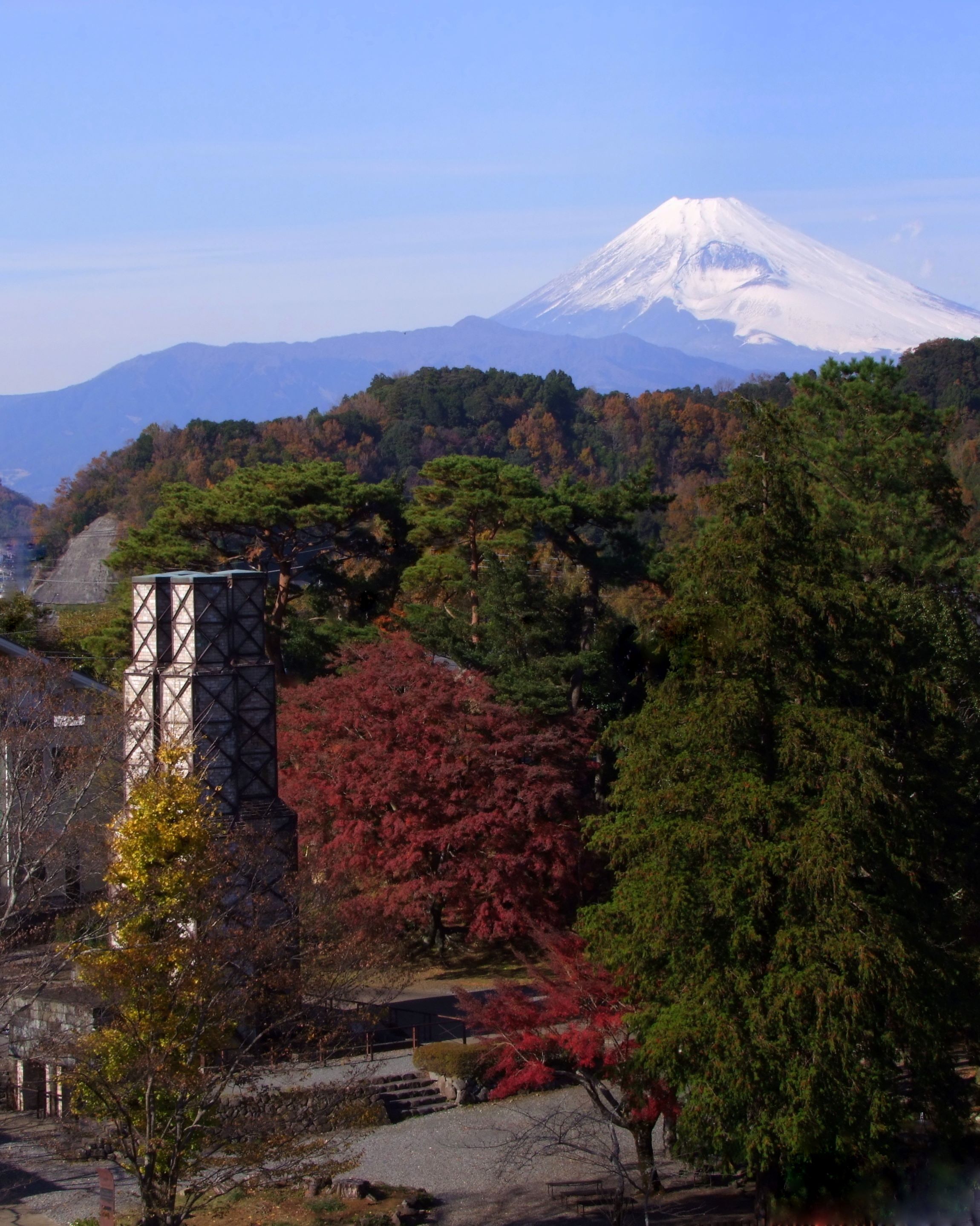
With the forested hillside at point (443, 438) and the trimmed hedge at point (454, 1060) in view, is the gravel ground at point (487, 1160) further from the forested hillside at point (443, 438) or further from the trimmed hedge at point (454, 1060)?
the forested hillside at point (443, 438)

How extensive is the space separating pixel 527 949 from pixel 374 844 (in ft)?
10.7

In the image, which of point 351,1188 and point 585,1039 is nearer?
point 585,1039

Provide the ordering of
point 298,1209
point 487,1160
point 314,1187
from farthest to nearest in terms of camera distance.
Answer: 1. point 487,1160
2. point 314,1187
3. point 298,1209

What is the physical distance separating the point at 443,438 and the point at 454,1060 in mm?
61600

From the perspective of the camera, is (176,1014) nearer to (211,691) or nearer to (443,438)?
(211,691)

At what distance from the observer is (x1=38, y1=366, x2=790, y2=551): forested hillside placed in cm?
6962

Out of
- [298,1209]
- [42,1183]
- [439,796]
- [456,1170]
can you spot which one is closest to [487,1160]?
[456,1170]

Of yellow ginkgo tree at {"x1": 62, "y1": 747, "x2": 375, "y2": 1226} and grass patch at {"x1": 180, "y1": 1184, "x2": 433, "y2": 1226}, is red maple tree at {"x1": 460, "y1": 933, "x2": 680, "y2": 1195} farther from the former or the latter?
yellow ginkgo tree at {"x1": 62, "y1": 747, "x2": 375, "y2": 1226}

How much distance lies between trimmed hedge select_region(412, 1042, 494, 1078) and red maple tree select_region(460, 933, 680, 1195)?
219 cm

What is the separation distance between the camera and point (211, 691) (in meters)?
17.2

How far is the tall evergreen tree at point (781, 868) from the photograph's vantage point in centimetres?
1123

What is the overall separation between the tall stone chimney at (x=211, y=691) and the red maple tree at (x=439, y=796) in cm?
249

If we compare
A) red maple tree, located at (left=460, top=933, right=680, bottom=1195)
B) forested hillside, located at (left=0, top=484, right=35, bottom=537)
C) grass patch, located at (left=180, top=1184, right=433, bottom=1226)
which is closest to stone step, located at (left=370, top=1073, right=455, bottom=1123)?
grass patch, located at (left=180, top=1184, right=433, bottom=1226)

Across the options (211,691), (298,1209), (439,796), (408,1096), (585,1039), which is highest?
(211,691)
